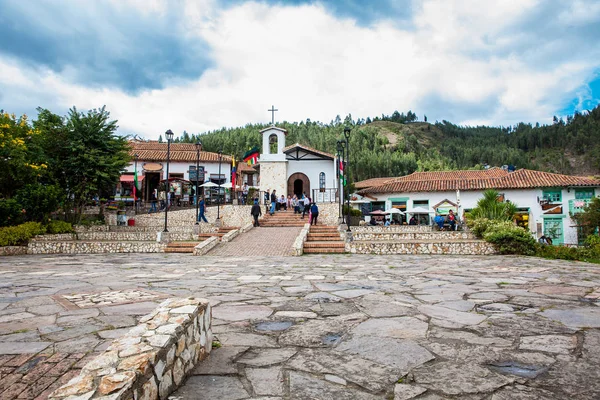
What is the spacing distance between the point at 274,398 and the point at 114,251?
14244mm

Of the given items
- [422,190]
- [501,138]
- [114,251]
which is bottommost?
[114,251]

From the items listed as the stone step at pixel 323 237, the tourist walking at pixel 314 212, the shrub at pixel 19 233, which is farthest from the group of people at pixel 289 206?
the shrub at pixel 19 233

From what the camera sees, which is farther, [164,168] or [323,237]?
[164,168]

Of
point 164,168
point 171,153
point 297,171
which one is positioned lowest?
point 297,171

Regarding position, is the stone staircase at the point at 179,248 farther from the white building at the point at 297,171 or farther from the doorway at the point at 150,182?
the doorway at the point at 150,182

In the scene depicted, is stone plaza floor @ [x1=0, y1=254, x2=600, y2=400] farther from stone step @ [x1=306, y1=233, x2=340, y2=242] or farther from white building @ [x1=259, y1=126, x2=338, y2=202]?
white building @ [x1=259, y1=126, x2=338, y2=202]

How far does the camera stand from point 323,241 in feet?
48.3

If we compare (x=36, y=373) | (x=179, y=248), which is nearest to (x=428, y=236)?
(x=179, y=248)

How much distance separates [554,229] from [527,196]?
3.15 meters

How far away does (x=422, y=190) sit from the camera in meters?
32.6

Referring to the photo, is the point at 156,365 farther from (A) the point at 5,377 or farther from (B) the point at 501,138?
(B) the point at 501,138

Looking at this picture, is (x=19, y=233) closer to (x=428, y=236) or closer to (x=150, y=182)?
(x=428, y=236)

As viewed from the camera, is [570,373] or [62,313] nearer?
[570,373]

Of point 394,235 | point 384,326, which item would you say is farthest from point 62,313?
point 394,235
